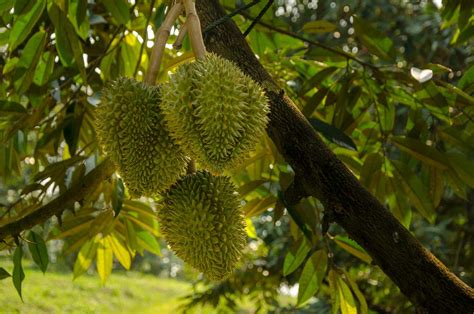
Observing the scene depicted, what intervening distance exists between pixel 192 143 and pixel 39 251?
1.99ft

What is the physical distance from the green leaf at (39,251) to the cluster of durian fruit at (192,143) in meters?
0.45

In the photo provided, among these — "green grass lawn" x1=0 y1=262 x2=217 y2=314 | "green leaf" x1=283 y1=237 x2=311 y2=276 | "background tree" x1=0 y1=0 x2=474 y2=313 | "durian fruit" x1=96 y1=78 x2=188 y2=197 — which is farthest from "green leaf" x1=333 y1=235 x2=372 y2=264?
"green grass lawn" x1=0 y1=262 x2=217 y2=314

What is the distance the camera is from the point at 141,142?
35.1 inches

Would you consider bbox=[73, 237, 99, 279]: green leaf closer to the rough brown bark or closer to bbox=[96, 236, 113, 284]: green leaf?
bbox=[96, 236, 113, 284]: green leaf

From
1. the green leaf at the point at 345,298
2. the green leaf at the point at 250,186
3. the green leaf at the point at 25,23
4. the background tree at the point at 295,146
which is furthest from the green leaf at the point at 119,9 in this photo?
the green leaf at the point at 345,298

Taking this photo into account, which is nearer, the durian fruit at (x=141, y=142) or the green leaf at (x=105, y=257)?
the durian fruit at (x=141, y=142)

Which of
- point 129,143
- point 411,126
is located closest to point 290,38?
point 411,126

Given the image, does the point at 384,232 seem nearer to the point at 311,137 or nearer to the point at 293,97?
the point at 311,137

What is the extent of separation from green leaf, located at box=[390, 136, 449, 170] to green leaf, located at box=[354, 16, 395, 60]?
17 centimetres

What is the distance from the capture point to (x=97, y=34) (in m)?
1.88

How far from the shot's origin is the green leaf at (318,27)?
1.58 meters

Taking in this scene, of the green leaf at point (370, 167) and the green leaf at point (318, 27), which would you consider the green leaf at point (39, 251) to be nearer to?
the green leaf at point (370, 167)

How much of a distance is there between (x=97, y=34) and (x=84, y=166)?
66 centimetres

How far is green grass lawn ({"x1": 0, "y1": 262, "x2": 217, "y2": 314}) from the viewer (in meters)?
4.16
